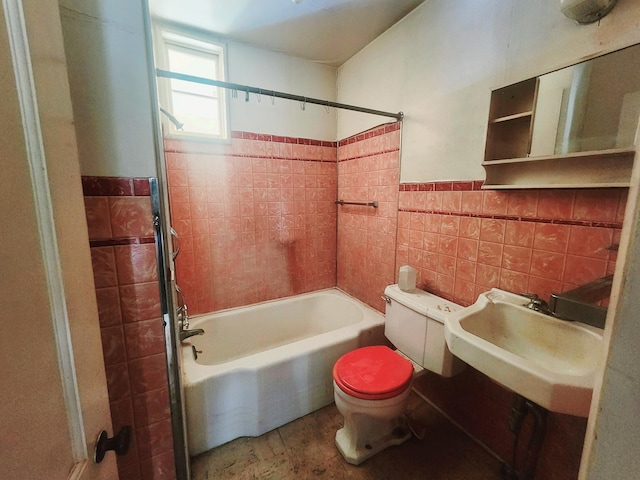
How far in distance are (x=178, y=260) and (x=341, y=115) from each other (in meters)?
1.81

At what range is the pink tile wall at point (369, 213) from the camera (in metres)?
1.89

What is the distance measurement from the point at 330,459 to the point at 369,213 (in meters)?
1.58

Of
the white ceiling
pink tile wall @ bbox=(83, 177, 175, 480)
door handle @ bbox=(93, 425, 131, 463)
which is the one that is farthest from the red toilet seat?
the white ceiling

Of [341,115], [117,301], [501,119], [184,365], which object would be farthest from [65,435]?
[341,115]

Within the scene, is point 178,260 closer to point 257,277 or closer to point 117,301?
point 257,277

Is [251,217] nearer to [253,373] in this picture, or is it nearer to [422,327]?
[253,373]

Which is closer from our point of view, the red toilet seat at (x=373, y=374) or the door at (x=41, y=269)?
the door at (x=41, y=269)

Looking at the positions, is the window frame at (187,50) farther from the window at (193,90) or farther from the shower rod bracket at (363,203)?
the shower rod bracket at (363,203)

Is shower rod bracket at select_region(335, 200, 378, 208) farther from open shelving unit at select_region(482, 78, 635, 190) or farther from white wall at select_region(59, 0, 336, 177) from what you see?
white wall at select_region(59, 0, 336, 177)

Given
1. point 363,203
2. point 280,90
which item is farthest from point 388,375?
point 280,90

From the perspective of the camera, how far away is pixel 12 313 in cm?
31

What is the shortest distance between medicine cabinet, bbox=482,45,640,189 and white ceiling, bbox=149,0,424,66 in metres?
0.96

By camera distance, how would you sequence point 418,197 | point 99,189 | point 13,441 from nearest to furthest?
point 13,441
point 99,189
point 418,197

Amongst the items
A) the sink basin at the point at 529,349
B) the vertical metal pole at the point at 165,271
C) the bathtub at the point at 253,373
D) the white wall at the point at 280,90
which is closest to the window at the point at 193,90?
the white wall at the point at 280,90
